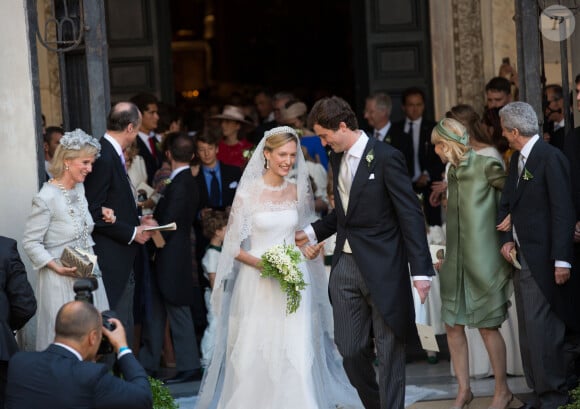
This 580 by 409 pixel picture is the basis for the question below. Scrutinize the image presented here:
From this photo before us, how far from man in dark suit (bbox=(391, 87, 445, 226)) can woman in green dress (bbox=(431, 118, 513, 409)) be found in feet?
11.0

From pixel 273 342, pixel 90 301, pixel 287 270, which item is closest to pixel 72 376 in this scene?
pixel 90 301

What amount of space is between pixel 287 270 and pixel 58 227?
1527 mm

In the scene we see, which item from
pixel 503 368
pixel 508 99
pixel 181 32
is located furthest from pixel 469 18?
pixel 181 32

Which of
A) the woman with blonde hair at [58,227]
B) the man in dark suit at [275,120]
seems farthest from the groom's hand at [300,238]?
the man in dark suit at [275,120]

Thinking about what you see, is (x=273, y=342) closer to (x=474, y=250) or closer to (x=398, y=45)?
(x=474, y=250)

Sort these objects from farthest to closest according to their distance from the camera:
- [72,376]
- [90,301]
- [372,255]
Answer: [372,255] < [90,301] < [72,376]

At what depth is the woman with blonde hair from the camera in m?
8.05

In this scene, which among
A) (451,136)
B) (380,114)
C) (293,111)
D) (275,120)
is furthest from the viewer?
(275,120)

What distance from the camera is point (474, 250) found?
27.8 ft

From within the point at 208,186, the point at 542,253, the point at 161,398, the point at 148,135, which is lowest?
the point at 161,398

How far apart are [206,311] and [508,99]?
3.25 metres

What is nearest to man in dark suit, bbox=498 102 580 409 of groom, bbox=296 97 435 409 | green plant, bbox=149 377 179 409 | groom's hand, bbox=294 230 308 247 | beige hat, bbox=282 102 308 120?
groom, bbox=296 97 435 409

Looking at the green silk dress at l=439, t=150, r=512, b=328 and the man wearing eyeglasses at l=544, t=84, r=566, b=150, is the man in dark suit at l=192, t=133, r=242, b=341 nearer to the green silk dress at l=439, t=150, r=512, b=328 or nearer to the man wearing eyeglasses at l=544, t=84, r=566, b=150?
the man wearing eyeglasses at l=544, t=84, r=566, b=150

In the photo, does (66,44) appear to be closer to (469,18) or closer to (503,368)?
(503,368)
